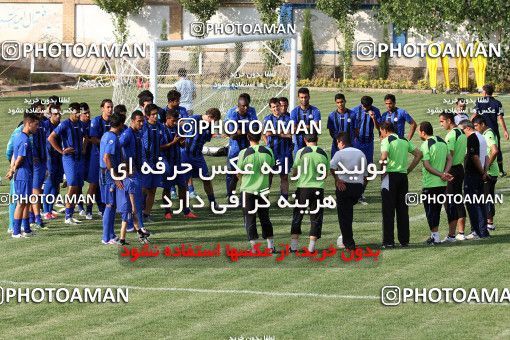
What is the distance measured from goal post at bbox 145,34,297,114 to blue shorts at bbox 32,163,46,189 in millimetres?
4342

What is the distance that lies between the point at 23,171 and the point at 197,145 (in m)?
3.80

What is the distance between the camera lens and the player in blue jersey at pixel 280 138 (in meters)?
24.5

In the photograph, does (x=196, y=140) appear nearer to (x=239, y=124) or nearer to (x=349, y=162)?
(x=239, y=124)

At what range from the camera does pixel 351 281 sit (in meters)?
17.7

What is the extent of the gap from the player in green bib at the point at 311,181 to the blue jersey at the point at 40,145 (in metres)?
5.05

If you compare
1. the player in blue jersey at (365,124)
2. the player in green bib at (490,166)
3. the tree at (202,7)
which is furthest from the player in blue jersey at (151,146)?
the tree at (202,7)

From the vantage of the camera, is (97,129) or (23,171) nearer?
(23,171)

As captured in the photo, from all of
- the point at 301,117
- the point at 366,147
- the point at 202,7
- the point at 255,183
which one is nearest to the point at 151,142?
the point at 255,183

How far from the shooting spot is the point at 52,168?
2320 cm

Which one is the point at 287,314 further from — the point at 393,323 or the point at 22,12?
the point at 22,12

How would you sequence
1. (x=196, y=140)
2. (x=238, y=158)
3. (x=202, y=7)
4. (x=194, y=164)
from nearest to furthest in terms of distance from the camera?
(x=238, y=158) < (x=196, y=140) < (x=194, y=164) < (x=202, y=7)

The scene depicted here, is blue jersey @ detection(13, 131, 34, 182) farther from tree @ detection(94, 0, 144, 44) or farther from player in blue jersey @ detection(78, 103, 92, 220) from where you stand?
tree @ detection(94, 0, 144, 44)

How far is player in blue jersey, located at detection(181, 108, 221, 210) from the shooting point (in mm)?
23812

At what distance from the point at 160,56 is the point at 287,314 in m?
25.7
